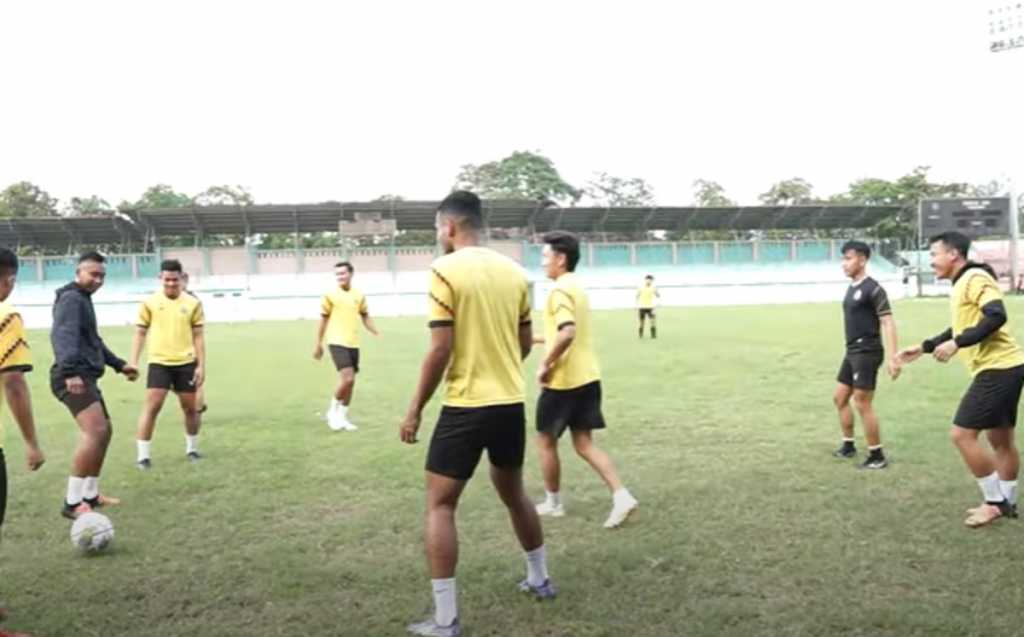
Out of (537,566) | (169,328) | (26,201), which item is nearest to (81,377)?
(169,328)

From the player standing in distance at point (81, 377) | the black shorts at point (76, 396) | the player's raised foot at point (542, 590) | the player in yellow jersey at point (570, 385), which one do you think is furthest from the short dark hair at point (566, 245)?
→ the black shorts at point (76, 396)

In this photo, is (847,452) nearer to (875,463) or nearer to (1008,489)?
(875,463)

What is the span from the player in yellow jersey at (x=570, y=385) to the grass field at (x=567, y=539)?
33 centimetres

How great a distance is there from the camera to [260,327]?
96.3 feet

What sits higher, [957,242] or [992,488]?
[957,242]

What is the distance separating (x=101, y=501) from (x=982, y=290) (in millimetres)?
6361

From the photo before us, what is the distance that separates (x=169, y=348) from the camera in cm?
776

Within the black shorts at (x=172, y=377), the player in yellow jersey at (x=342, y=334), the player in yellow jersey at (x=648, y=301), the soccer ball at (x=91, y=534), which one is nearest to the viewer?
the soccer ball at (x=91, y=534)

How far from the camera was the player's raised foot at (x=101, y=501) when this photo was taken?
20.5 ft

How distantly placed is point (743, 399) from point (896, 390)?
7.24 ft

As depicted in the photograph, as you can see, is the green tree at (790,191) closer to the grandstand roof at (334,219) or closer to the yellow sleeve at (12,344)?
the grandstand roof at (334,219)

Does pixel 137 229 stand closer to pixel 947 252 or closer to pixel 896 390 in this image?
pixel 896 390

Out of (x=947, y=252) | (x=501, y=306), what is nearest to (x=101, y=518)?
(x=501, y=306)

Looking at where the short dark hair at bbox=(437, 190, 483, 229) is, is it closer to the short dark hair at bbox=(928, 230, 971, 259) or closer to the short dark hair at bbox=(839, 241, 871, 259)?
the short dark hair at bbox=(928, 230, 971, 259)
